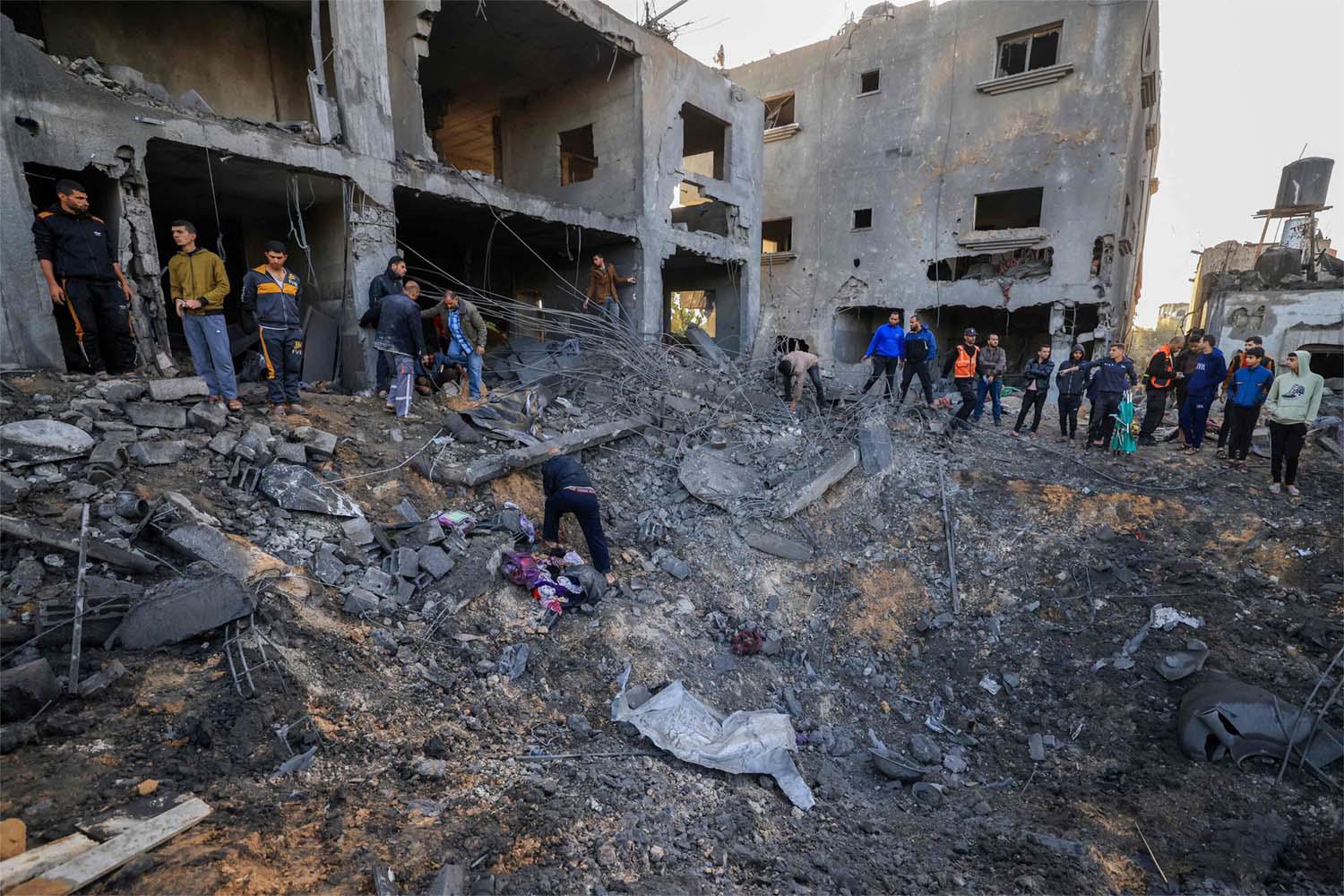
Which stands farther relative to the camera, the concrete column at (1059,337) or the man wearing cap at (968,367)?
the concrete column at (1059,337)

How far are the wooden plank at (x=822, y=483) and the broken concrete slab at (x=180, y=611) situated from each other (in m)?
4.66

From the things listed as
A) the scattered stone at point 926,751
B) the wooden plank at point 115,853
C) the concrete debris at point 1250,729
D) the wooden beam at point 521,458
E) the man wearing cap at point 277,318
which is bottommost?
the scattered stone at point 926,751

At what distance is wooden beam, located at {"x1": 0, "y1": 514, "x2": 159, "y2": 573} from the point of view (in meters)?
3.18

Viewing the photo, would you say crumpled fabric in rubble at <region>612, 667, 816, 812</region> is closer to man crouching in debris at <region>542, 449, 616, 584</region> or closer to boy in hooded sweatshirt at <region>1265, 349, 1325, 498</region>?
man crouching in debris at <region>542, 449, 616, 584</region>

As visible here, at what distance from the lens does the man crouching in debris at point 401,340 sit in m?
6.16

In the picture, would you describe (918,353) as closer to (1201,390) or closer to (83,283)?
(1201,390)

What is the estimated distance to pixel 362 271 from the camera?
6992 mm

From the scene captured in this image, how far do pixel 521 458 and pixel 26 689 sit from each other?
11.9 feet

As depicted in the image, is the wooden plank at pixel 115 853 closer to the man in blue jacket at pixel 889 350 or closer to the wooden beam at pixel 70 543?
the wooden beam at pixel 70 543

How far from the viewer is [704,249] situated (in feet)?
37.8

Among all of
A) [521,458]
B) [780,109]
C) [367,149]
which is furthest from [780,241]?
[521,458]

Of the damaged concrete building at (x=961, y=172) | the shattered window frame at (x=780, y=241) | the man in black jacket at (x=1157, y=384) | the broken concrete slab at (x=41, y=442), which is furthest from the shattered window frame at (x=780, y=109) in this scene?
the broken concrete slab at (x=41, y=442)

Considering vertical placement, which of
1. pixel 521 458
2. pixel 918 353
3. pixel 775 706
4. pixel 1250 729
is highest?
pixel 918 353

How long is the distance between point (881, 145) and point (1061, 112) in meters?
3.74
